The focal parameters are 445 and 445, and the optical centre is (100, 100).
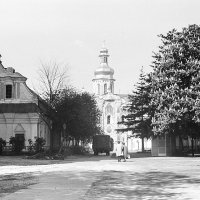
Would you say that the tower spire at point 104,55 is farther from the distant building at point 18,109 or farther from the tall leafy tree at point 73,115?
the distant building at point 18,109

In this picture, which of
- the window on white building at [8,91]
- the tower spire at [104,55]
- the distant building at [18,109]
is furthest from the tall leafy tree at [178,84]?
the tower spire at [104,55]

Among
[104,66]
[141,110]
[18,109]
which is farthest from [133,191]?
[104,66]

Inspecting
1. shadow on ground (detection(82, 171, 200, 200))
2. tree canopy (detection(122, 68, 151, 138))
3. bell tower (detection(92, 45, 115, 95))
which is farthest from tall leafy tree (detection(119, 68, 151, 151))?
bell tower (detection(92, 45, 115, 95))

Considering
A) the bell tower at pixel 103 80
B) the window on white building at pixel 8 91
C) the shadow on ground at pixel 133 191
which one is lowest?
the shadow on ground at pixel 133 191

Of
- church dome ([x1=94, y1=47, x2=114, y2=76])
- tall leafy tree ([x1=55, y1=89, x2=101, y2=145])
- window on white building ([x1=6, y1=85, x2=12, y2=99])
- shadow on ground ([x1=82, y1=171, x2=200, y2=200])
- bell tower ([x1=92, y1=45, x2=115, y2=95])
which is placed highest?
church dome ([x1=94, y1=47, x2=114, y2=76])

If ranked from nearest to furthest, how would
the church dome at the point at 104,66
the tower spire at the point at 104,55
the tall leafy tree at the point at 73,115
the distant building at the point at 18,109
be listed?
the distant building at the point at 18,109
the tall leafy tree at the point at 73,115
the church dome at the point at 104,66
the tower spire at the point at 104,55

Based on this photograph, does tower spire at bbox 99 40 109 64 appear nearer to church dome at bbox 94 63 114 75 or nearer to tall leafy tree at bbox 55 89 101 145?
church dome at bbox 94 63 114 75

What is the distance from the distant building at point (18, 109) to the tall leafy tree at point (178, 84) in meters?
13.4

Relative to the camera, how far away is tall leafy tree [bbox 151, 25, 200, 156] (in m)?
41.5

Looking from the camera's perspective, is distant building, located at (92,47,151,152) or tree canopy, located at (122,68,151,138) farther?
distant building, located at (92,47,151,152)

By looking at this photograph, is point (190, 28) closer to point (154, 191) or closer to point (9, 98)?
point (9, 98)

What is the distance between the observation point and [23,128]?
49188 mm

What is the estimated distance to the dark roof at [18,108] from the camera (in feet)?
160

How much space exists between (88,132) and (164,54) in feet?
62.0
